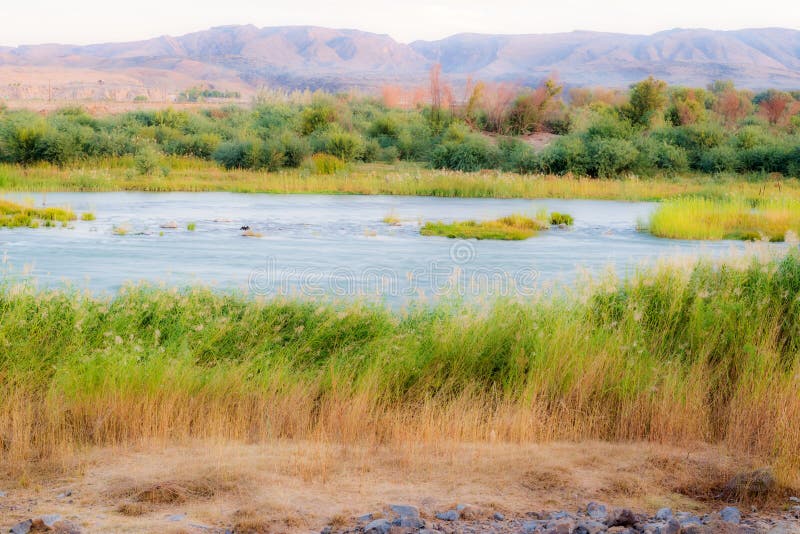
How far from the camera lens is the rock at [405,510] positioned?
4535 millimetres

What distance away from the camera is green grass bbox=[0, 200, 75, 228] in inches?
752

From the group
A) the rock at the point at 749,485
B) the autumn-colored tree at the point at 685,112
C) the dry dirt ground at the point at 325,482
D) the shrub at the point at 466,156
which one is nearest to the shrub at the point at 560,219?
the shrub at the point at 466,156

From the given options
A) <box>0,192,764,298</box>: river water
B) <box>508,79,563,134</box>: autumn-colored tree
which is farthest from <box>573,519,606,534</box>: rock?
<box>508,79,563,134</box>: autumn-colored tree

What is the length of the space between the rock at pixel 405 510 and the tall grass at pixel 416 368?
3.79 ft

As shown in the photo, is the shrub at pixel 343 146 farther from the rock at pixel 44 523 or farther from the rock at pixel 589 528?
the rock at pixel 589 528

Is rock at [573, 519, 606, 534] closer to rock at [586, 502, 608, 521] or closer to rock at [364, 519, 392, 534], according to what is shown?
rock at [586, 502, 608, 521]

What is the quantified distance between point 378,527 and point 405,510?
0.33m

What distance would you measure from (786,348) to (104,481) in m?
5.45

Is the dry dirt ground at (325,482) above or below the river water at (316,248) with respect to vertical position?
above

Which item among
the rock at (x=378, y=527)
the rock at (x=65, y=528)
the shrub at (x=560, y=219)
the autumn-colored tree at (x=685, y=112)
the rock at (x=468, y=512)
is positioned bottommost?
the shrub at (x=560, y=219)

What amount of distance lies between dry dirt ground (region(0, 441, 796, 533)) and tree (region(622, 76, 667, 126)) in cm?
3614

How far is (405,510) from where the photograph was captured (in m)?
4.58

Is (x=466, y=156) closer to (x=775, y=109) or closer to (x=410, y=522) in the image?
(x=775, y=109)

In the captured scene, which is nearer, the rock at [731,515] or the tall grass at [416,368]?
the rock at [731,515]
